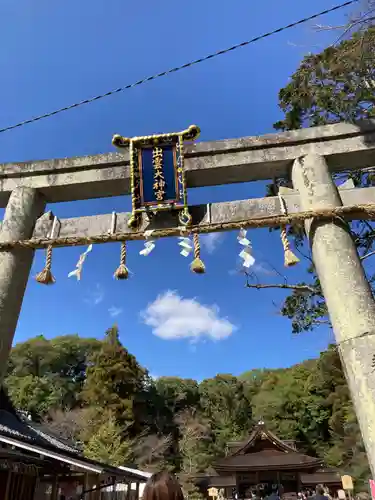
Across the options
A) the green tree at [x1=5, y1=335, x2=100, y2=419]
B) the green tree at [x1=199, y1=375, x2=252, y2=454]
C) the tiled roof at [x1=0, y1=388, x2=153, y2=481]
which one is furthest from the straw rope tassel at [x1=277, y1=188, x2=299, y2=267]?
the green tree at [x1=199, y1=375, x2=252, y2=454]

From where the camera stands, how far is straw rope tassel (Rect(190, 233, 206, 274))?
454 cm

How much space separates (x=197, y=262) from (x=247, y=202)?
0.91 metres

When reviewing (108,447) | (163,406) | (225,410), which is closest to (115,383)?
(163,406)

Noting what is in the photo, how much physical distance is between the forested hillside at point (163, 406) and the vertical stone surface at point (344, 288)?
76.5 ft

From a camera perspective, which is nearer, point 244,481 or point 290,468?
point 290,468

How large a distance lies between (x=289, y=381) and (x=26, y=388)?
1067 inches

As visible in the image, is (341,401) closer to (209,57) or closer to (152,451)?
(152,451)

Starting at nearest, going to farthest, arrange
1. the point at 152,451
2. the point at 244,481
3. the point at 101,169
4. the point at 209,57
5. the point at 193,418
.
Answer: the point at 209,57, the point at 101,169, the point at 244,481, the point at 152,451, the point at 193,418

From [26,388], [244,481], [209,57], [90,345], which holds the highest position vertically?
[90,345]

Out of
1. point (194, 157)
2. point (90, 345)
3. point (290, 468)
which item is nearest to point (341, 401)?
point (290, 468)

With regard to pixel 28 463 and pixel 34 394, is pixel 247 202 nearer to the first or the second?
pixel 28 463

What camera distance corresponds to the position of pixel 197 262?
4.56 m

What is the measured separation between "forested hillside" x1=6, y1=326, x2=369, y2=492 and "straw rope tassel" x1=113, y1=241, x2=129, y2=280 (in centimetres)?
2313

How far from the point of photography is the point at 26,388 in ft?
124
